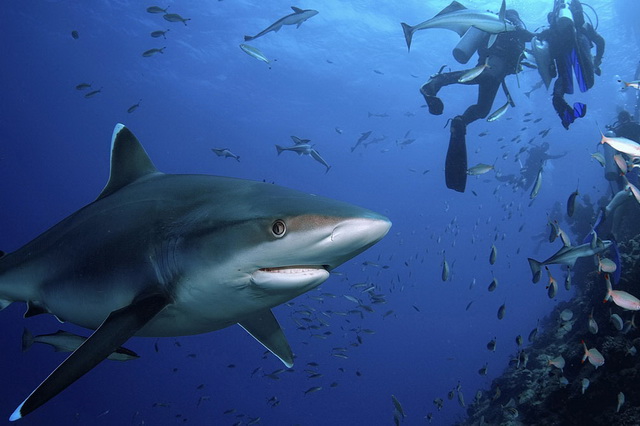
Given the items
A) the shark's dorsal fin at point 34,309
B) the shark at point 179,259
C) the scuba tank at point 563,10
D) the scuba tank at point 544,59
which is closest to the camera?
the shark at point 179,259

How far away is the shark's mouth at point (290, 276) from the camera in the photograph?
1817 millimetres

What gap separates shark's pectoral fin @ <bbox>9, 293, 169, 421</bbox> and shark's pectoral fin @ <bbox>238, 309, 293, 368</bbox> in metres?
1.18

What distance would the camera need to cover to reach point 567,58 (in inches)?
244

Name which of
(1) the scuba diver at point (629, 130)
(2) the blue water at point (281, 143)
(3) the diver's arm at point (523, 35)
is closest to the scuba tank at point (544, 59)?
(3) the diver's arm at point (523, 35)

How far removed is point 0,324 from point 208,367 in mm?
28391

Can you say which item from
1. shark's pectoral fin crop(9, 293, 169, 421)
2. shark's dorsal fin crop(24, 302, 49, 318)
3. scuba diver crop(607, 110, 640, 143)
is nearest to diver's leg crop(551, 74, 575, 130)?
shark's pectoral fin crop(9, 293, 169, 421)

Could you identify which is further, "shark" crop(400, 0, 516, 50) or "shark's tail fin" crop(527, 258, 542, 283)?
"shark's tail fin" crop(527, 258, 542, 283)

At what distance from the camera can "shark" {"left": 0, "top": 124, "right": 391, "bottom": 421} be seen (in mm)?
1723

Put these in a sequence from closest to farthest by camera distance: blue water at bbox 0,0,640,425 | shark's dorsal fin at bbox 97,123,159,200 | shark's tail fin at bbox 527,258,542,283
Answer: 1. shark's dorsal fin at bbox 97,123,159,200
2. shark's tail fin at bbox 527,258,542,283
3. blue water at bbox 0,0,640,425

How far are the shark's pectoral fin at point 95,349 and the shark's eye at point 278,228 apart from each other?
2.73 feet

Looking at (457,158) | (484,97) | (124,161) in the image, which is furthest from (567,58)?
(124,161)

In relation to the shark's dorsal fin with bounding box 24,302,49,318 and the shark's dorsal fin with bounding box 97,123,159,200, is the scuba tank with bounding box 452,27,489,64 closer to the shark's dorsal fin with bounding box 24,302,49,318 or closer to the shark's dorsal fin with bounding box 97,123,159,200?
the shark's dorsal fin with bounding box 97,123,159,200

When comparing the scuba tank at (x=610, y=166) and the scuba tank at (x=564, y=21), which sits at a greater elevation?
the scuba tank at (x=564, y=21)

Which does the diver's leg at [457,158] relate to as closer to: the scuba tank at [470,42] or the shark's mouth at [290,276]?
the scuba tank at [470,42]
